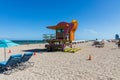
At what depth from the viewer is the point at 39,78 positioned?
634 centimetres

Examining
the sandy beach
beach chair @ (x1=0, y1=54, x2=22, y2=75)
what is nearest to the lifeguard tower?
the sandy beach

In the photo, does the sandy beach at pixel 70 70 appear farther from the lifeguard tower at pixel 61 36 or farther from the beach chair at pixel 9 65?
the lifeguard tower at pixel 61 36

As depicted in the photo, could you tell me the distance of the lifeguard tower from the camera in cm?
1924

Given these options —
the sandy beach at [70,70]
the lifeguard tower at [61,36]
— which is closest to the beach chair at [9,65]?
the sandy beach at [70,70]

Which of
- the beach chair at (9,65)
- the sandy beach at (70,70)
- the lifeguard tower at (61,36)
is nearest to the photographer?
the sandy beach at (70,70)

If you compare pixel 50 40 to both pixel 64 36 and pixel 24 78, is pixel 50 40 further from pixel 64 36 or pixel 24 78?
pixel 24 78

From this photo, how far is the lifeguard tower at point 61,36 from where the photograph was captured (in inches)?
757

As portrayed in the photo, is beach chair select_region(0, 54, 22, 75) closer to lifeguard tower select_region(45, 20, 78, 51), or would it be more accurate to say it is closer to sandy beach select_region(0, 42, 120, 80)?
sandy beach select_region(0, 42, 120, 80)

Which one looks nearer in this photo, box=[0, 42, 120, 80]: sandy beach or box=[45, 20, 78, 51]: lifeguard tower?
box=[0, 42, 120, 80]: sandy beach

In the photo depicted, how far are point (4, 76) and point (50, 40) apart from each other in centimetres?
1338

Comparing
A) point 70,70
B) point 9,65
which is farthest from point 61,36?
point 9,65

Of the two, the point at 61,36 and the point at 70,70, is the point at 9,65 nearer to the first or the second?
the point at 70,70

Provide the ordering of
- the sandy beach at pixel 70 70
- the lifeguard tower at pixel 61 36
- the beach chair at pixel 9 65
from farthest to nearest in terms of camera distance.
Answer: the lifeguard tower at pixel 61 36, the beach chair at pixel 9 65, the sandy beach at pixel 70 70

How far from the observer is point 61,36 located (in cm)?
2019
